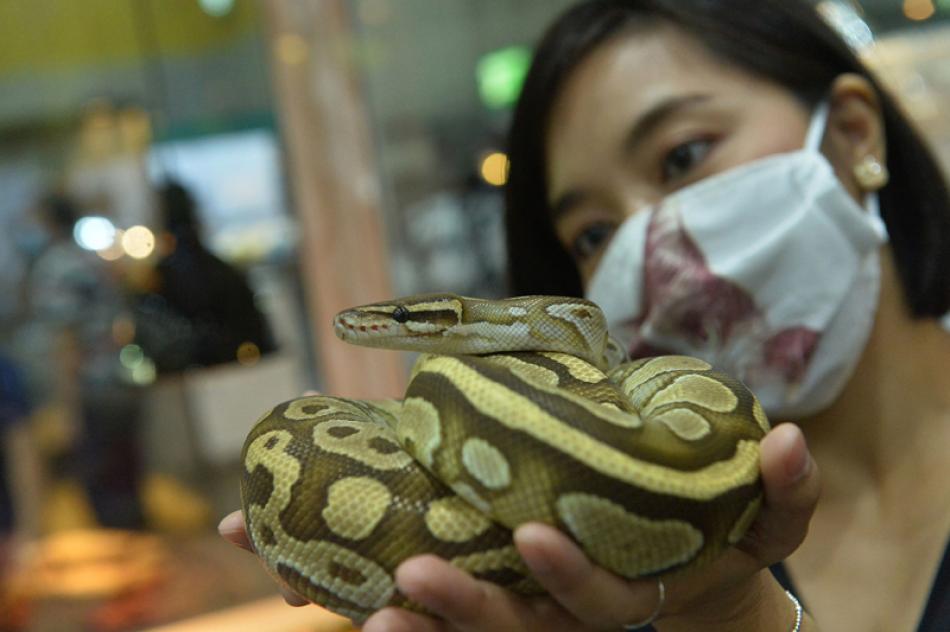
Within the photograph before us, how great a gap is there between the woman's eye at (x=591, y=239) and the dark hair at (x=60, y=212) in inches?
65.0

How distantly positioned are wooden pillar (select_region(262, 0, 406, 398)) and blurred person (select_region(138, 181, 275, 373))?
0.90ft

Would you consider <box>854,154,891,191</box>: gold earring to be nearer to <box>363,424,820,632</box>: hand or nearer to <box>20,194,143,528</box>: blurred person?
<box>363,424,820,632</box>: hand

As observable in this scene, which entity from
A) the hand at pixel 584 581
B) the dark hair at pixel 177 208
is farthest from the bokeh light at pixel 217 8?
the hand at pixel 584 581

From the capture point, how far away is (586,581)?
0.72m

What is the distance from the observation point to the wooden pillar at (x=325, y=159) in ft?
8.19

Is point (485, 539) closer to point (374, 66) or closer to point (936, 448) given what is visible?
point (936, 448)

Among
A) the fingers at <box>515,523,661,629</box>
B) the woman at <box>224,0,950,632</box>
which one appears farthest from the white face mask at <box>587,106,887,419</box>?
the fingers at <box>515,523,661,629</box>

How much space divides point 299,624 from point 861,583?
146cm

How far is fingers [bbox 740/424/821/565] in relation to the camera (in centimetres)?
78

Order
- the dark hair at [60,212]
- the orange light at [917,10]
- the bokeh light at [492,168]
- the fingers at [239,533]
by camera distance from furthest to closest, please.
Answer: the orange light at [917,10] < the bokeh light at [492,168] < the dark hair at [60,212] < the fingers at [239,533]

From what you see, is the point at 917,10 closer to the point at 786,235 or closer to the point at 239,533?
the point at 786,235

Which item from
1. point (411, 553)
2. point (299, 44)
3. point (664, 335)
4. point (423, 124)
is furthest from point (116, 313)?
point (411, 553)

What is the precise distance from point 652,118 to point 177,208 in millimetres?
1632

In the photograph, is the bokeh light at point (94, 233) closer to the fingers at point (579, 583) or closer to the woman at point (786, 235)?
the woman at point (786, 235)
